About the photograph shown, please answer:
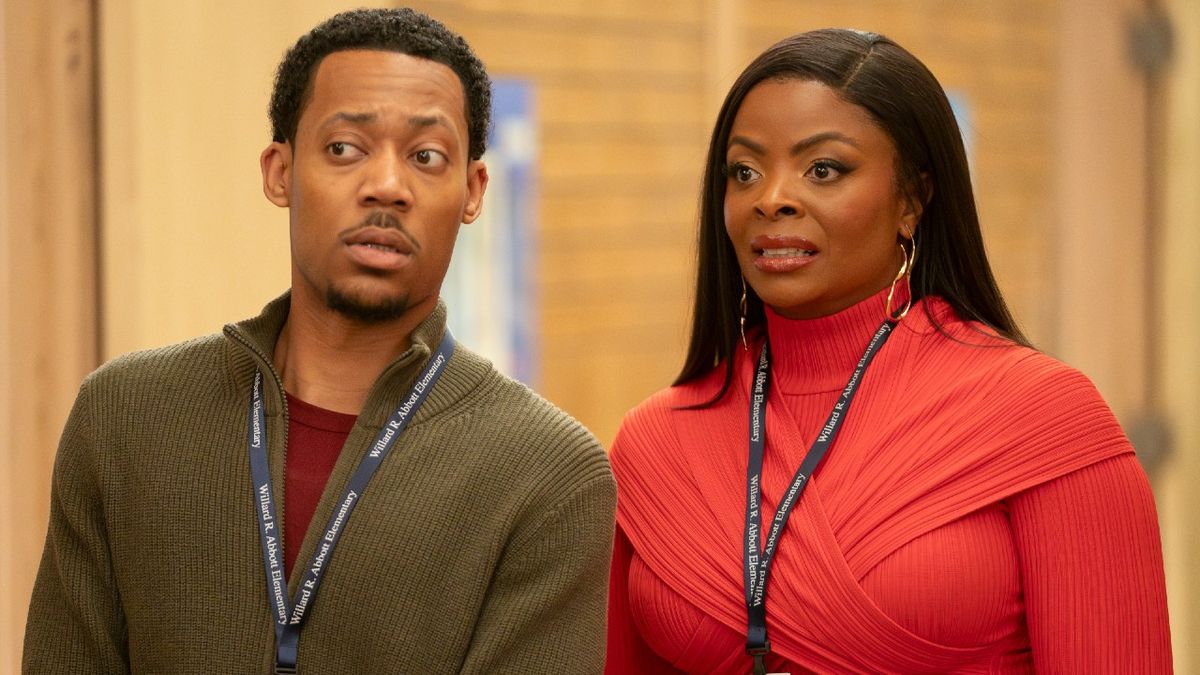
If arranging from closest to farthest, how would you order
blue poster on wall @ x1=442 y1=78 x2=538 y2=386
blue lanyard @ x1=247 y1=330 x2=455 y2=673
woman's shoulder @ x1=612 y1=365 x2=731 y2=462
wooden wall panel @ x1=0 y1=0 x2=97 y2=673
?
blue lanyard @ x1=247 y1=330 x2=455 y2=673
woman's shoulder @ x1=612 y1=365 x2=731 y2=462
wooden wall panel @ x1=0 y1=0 x2=97 y2=673
blue poster on wall @ x1=442 y1=78 x2=538 y2=386

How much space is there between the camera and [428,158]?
1.92 metres

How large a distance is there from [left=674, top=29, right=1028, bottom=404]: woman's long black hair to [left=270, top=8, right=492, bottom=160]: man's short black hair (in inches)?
16.3

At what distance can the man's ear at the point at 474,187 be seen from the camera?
2.02 m

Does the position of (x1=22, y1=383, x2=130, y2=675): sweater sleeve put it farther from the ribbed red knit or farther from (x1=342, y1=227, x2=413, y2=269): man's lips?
(x1=342, y1=227, x2=413, y2=269): man's lips

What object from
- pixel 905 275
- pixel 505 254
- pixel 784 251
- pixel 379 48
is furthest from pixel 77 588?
pixel 505 254

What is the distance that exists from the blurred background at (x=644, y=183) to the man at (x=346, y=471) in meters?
1.11

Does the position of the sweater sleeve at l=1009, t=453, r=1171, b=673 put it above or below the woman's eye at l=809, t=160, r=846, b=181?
below

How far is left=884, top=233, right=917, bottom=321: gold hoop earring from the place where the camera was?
2.19 metres

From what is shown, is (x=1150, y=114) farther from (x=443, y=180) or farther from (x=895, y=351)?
(x=443, y=180)

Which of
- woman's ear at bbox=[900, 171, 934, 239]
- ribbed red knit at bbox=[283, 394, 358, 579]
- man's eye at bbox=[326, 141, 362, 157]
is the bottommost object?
ribbed red knit at bbox=[283, 394, 358, 579]

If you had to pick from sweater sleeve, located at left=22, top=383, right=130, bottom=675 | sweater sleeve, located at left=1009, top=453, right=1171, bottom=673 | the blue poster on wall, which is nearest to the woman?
sweater sleeve, located at left=1009, top=453, right=1171, bottom=673

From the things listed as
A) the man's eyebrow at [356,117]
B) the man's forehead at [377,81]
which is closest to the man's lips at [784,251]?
the man's forehead at [377,81]

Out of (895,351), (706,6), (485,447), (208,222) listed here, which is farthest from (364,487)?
(706,6)

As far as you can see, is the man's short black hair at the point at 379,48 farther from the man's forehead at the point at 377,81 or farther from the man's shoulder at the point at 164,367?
the man's shoulder at the point at 164,367
